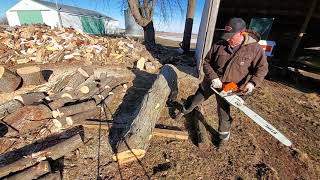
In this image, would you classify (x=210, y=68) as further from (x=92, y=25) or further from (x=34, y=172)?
(x=92, y=25)

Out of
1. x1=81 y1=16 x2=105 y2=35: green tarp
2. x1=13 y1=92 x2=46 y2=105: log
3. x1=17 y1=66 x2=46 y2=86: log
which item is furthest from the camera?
x1=81 y1=16 x2=105 y2=35: green tarp

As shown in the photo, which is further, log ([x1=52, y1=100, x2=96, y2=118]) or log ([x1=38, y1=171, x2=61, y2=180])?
log ([x1=52, y1=100, x2=96, y2=118])

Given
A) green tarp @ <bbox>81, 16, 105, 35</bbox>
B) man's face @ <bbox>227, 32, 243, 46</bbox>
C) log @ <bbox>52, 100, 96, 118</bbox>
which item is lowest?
green tarp @ <bbox>81, 16, 105, 35</bbox>

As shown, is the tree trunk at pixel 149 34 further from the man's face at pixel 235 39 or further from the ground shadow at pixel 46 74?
the man's face at pixel 235 39

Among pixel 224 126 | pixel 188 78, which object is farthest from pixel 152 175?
pixel 188 78

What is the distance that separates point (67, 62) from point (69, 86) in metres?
3.36

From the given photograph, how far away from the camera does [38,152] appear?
3072 millimetres

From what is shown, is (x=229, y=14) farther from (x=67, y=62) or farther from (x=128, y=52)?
(x=67, y=62)

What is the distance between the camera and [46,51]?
27.1ft

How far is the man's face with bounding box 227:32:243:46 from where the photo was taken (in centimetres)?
298

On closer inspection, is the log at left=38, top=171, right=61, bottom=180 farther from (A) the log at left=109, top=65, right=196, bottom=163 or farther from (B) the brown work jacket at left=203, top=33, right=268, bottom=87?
(B) the brown work jacket at left=203, top=33, right=268, bottom=87

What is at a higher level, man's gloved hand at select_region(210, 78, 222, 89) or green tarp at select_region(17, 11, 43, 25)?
man's gloved hand at select_region(210, 78, 222, 89)

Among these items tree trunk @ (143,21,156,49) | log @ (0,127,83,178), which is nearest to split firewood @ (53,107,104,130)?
log @ (0,127,83,178)

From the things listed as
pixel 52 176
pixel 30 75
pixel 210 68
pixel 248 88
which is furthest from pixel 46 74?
pixel 248 88
